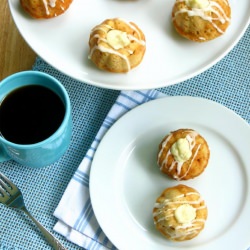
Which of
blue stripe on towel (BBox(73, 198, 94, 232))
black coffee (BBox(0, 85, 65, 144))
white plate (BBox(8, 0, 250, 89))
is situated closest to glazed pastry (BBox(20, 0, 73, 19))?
white plate (BBox(8, 0, 250, 89))

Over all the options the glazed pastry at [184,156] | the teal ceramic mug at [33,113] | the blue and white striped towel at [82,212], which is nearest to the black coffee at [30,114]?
the teal ceramic mug at [33,113]

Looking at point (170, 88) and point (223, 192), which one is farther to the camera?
point (170, 88)

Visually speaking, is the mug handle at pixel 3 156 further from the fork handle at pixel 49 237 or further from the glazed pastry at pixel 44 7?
the glazed pastry at pixel 44 7

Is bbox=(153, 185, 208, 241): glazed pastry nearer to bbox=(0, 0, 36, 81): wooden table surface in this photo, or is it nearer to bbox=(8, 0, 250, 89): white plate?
bbox=(8, 0, 250, 89): white plate

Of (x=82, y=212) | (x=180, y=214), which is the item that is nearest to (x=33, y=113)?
(x=82, y=212)

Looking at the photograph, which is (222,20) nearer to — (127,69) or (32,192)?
(127,69)

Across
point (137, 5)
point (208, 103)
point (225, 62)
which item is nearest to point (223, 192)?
point (208, 103)
